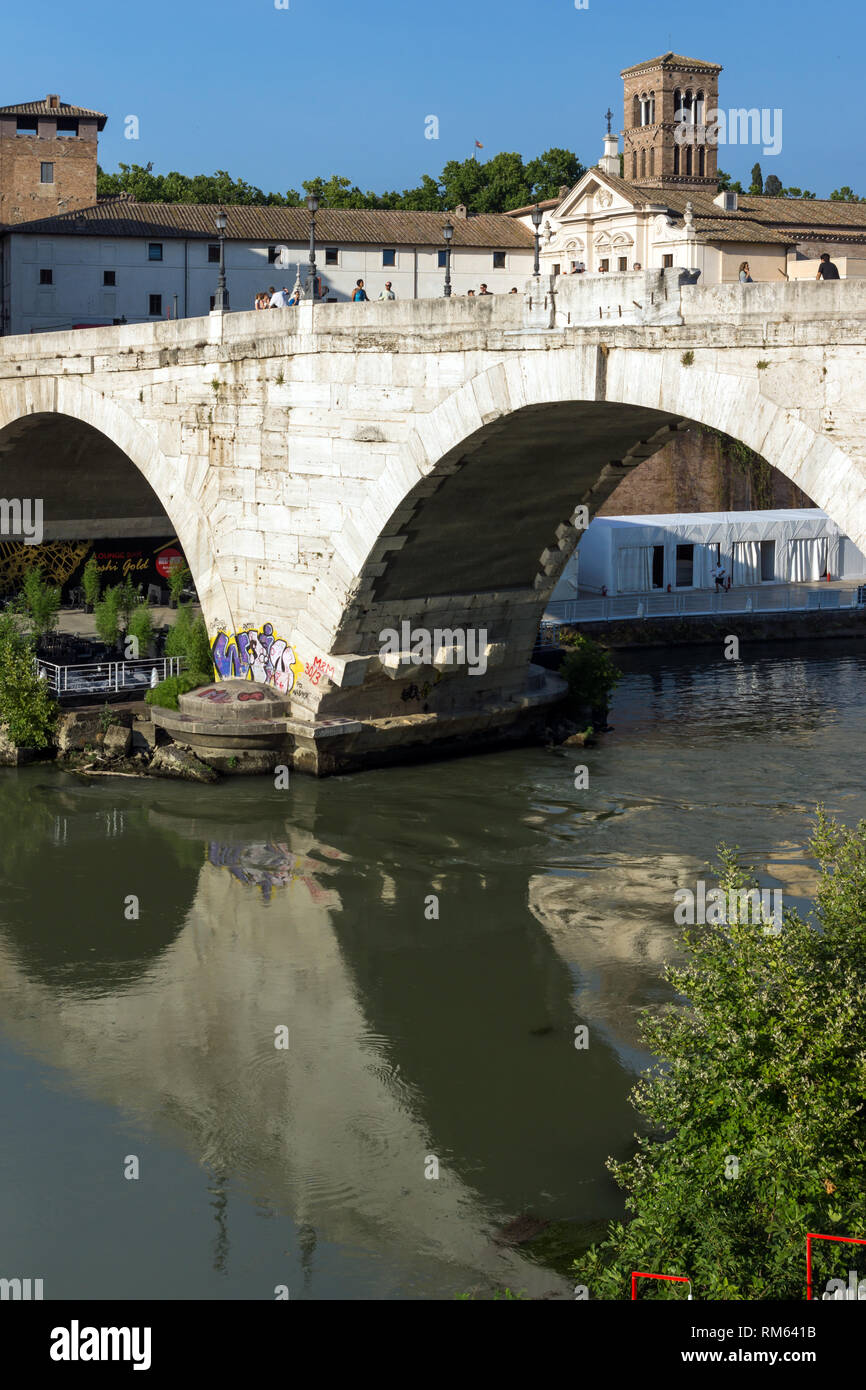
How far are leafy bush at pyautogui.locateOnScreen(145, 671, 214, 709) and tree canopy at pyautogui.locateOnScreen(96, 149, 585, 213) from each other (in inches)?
1754

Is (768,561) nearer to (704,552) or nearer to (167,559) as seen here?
(704,552)

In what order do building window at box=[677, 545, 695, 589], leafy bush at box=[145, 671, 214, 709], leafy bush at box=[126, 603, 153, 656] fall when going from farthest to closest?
building window at box=[677, 545, 695, 589] < leafy bush at box=[126, 603, 153, 656] < leafy bush at box=[145, 671, 214, 709]

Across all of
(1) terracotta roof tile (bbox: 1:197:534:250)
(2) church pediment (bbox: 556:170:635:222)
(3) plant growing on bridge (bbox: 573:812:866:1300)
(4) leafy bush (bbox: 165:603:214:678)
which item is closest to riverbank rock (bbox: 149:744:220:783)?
(4) leafy bush (bbox: 165:603:214:678)

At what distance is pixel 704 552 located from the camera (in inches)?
1271

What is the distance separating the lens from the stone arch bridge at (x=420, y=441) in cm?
1309

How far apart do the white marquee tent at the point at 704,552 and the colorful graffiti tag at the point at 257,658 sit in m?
10.9

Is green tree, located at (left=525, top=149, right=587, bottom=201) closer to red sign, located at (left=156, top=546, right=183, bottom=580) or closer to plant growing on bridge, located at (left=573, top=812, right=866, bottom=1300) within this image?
red sign, located at (left=156, top=546, right=183, bottom=580)

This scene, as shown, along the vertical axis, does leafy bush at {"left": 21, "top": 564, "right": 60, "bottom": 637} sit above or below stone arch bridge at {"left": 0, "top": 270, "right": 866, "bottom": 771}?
below

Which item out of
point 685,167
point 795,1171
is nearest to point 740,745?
point 795,1171

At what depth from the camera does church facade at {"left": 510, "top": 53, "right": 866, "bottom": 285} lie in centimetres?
3300

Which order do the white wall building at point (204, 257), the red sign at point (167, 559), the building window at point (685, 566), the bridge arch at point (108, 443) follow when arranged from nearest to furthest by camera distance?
the bridge arch at point (108, 443) < the red sign at point (167, 559) < the building window at point (685, 566) < the white wall building at point (204, 257)

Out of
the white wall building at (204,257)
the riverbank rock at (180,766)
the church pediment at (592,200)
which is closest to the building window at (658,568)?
the white wall building at (204,257)

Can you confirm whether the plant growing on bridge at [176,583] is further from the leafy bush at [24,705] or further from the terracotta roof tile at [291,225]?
the terracotta roof tile at [291,225]

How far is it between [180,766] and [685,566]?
15881mm
